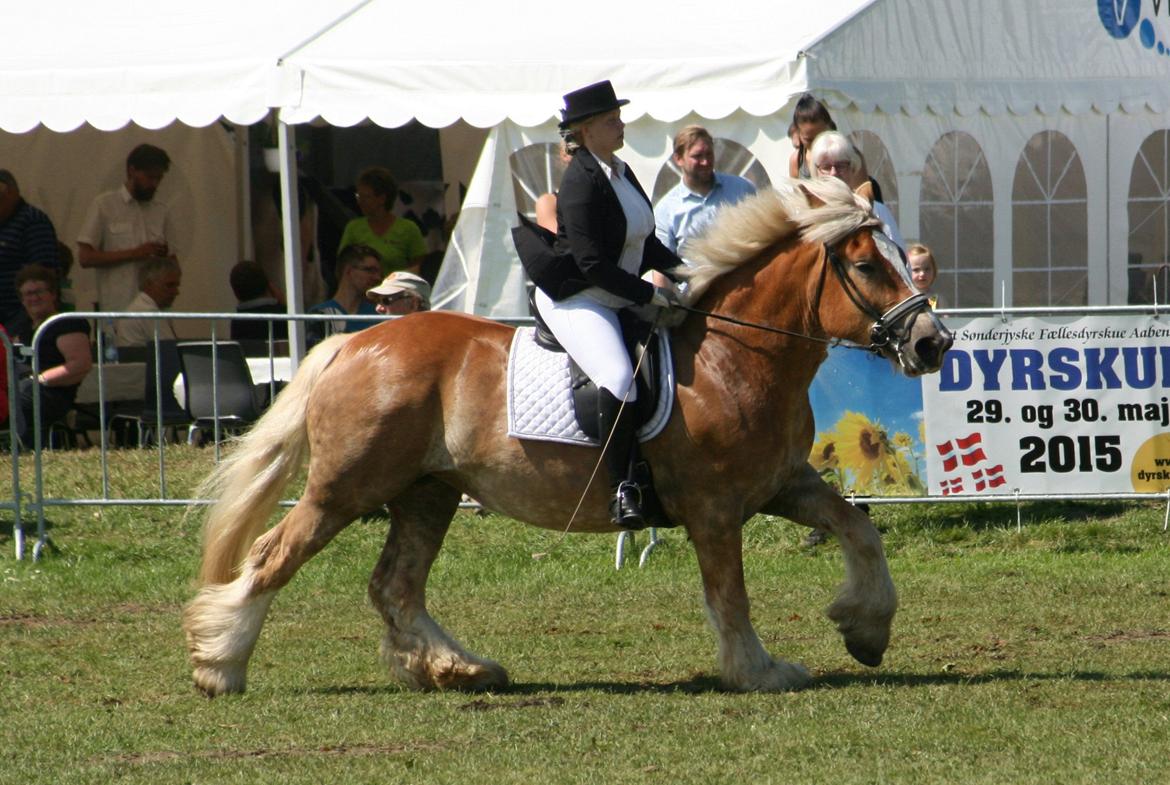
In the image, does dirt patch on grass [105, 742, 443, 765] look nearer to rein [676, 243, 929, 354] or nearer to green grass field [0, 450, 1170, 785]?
green grass field [0, 450, 1170, 785]

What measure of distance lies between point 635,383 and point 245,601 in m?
1.83

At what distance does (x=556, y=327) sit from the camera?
7188mm

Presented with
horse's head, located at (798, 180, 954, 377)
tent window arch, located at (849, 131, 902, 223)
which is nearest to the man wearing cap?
horse's head, located at (798, 180, 954, 377)

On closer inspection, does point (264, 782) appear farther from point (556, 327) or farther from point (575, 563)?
point (575, 563)

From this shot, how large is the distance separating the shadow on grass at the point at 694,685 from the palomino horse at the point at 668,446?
0.12 m

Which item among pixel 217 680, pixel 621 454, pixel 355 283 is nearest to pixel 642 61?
pixel 355 283

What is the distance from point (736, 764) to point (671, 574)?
4.51m

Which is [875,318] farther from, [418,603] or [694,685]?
[418,603]

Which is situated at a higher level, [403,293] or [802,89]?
[802,89]

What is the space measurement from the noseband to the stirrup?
1.09 metres

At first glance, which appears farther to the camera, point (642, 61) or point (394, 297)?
point (642, 61)

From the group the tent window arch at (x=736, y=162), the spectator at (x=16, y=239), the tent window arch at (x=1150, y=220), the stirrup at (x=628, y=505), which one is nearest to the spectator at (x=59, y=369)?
the spectator at (x=16, y=239)

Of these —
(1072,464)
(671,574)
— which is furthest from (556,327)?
(1072,464)

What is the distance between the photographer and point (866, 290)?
275 inches
